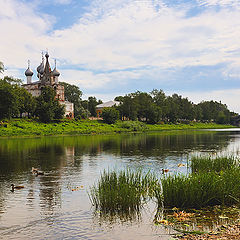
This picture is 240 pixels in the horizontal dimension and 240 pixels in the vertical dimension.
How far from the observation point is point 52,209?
13.8 meters

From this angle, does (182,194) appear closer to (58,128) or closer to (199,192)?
(199,192)

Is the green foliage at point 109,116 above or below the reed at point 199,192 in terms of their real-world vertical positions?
above

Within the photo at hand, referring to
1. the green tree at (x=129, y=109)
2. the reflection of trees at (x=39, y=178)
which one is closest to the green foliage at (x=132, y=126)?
the green tree at (x=129, y=109)

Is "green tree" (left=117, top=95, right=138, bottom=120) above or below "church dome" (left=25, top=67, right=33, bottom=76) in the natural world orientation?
below

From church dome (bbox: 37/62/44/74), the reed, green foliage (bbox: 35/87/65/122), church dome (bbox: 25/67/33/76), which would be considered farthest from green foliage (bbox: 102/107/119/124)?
the reed

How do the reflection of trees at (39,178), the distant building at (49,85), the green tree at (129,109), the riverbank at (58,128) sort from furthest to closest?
the green tree at (129,109), the distant building at (49,85), the riverbank at (58,128), the reflection of trees at (39,178)

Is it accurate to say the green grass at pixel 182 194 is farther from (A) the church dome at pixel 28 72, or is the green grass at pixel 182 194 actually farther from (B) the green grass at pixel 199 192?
(A) the church dome at pixel 28 72

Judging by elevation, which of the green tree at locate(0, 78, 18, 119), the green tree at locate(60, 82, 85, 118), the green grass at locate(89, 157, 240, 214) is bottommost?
the green grass at locate(89, 157, 240, 214)

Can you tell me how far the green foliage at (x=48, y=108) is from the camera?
9644cm

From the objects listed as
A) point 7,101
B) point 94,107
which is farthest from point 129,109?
point 7,101

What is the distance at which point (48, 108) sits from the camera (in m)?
96.8

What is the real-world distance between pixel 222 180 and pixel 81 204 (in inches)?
253

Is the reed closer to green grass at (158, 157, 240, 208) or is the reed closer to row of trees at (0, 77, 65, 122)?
green grass at (158, 157, 240, 208)

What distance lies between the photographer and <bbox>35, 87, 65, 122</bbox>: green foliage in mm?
96438
